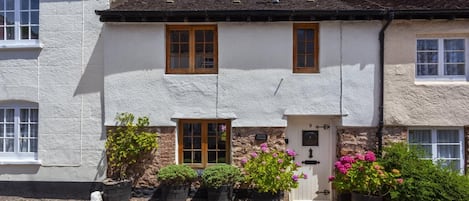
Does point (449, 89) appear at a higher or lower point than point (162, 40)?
lower

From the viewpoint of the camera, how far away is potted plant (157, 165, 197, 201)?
30.8 ft

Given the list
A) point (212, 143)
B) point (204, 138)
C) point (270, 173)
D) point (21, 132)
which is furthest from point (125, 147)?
point (270, 173)

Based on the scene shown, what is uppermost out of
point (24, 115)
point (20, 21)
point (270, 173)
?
point (20, 21)

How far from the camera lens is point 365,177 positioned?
8.72 meters

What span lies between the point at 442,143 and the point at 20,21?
12.0 m

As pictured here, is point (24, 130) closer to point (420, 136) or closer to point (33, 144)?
point (33, 144)

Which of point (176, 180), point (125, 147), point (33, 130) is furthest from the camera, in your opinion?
point (33, 130)

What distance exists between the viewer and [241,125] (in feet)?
32.7

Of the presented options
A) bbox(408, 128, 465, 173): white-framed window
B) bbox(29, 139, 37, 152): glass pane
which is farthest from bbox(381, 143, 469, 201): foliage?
bbox(29, 139, 37, 152): glass pane

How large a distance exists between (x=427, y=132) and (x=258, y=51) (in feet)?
16.3

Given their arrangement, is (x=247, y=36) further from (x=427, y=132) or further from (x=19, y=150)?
(x=19, y=150)

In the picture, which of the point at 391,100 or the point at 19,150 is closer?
the point at 391,100

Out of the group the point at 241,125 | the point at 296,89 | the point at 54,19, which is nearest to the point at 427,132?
the point at 296,89

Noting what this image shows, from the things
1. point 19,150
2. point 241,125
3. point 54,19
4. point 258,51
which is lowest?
point 19,150
